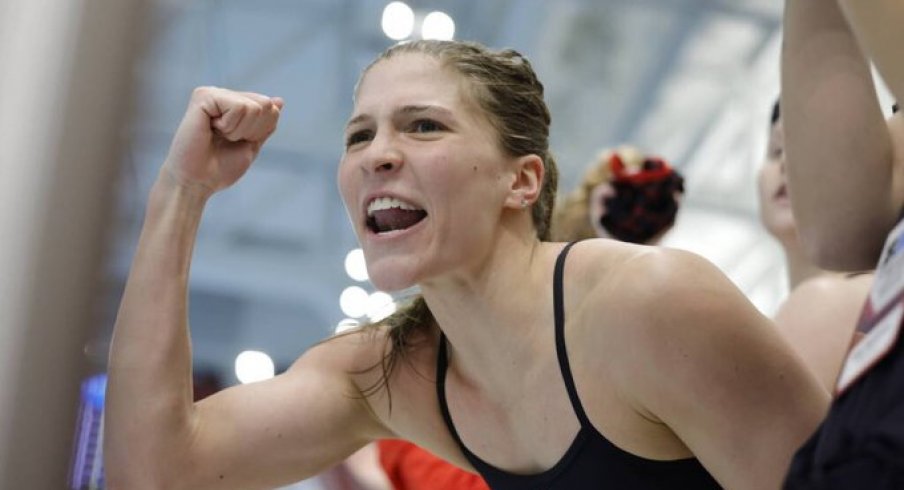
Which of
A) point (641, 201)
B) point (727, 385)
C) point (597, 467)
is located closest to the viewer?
point (727, 385)

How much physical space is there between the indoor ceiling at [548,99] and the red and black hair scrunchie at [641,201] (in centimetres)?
352

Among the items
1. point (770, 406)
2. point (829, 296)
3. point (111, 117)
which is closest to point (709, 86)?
point (829, 296)

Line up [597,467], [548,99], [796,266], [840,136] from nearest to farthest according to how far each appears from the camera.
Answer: [840,136]
[597,467]
[796,266]
[548,99]

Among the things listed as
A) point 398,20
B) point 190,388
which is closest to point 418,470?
point 190,388

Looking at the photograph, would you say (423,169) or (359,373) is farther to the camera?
(359,373)

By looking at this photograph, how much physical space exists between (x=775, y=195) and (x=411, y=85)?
85 cm

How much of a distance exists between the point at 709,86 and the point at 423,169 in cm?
638

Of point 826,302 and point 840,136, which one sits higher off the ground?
point 840,136

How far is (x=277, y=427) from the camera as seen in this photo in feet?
5.92

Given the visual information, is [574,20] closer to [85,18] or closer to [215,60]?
[215,60]

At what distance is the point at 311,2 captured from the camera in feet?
24.3

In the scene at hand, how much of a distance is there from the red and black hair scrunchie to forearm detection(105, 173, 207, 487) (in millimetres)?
1106

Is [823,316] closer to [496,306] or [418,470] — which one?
[496,306]

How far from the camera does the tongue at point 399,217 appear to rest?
1.69 metres
